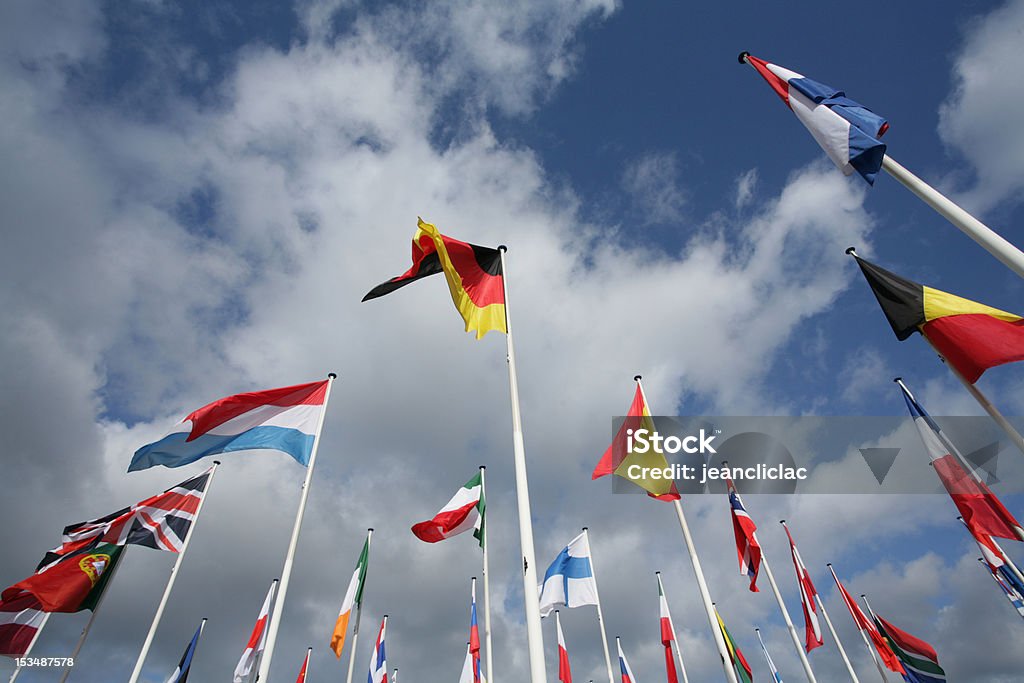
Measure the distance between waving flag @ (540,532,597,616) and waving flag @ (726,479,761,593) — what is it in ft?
20.2

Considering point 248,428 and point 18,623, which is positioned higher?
point 248,428

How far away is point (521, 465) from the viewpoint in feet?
27.2

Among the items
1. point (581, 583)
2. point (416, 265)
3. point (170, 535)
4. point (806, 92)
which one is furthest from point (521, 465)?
point (170, 535)

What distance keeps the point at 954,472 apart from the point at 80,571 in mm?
25185

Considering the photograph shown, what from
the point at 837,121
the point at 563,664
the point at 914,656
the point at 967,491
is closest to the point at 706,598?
the point at 967,491

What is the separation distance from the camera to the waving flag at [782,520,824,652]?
2183 cm

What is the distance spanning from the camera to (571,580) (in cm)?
2042

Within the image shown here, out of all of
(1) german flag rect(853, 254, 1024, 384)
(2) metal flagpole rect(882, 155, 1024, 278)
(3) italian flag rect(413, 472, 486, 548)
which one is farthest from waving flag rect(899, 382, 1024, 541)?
(3) italian flag rect(413, 472, 486, 548)

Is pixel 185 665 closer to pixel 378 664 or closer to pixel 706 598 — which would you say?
pixel 378 664

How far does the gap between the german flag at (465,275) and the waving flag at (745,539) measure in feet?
34.3

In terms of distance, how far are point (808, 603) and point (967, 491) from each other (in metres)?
12.1

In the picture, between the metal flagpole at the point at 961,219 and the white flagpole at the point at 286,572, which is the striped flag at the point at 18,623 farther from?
the metal flagpole at the point at 961,219

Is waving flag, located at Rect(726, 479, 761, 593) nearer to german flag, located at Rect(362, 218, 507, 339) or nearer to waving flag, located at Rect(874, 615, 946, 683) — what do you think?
Result: german flag, located at Rect(362, 218, 507, 339)

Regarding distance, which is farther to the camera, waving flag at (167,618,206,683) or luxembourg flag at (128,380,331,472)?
waving flag at (167,618,206,683)
